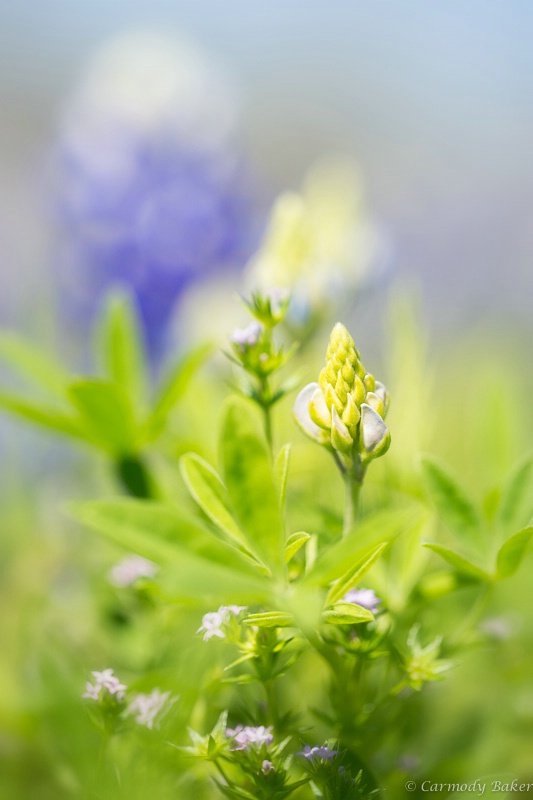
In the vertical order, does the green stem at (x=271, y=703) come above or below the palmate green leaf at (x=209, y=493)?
below

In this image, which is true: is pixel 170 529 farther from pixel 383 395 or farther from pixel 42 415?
pixel 42 415

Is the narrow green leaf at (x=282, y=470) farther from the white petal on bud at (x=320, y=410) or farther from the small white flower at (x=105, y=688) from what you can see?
the small white flower at (x=105, y=688)

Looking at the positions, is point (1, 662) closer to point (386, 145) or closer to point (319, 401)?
point (319, 401)

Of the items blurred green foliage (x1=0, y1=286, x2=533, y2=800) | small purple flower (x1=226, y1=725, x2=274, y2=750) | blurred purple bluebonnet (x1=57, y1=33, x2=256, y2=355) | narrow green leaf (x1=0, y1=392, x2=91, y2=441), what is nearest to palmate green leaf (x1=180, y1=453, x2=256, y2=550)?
blurred green foliage (x1=0, y1=286, x2=533, y2=800)

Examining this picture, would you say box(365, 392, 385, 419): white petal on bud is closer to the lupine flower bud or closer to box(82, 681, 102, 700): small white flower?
the lupine flower bud

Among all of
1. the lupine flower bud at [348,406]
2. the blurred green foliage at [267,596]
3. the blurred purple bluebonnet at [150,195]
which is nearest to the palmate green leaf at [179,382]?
the blurred green foliage at [267,596]

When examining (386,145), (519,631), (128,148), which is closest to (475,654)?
(519,631)
